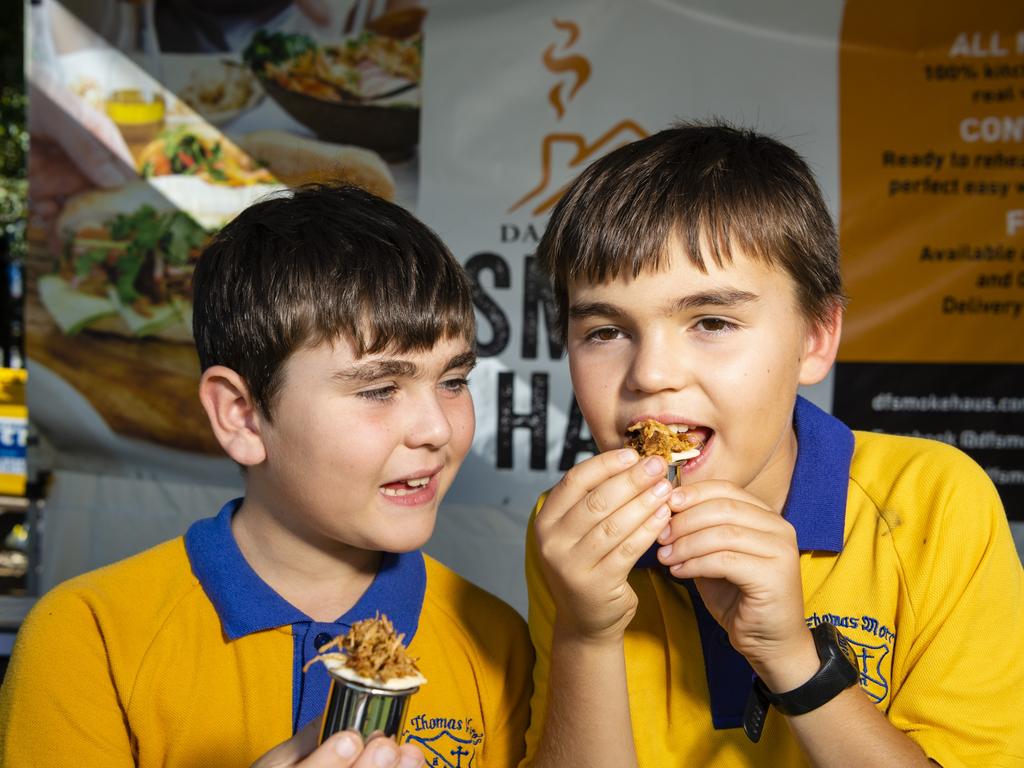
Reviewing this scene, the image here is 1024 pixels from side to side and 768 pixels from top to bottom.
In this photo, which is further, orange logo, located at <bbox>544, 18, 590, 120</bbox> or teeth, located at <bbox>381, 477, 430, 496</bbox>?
orange logo, located at <bbox>544, 18, 590, 120</bbox>

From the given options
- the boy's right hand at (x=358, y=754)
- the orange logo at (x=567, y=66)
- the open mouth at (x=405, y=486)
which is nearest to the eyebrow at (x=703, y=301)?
the open mouth at (x=405, y=486)

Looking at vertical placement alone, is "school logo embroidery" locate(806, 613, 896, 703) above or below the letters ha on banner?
below

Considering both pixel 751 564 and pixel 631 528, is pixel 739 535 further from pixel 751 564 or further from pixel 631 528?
pixel 631 528

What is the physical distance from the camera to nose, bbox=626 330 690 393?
1.65 metres

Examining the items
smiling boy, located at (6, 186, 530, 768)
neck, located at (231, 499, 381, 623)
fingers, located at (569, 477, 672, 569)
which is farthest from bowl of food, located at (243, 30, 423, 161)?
fingers, located at (569, 477, 672, 569)

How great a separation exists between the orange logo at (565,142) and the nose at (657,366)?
8.58 ft

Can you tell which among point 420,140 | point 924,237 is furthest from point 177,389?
point 924,237

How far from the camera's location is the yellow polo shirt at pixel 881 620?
1650 millimetres

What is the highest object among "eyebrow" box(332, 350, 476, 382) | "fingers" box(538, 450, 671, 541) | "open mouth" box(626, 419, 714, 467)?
"eyebrow" box(332, 350, 476, 382)

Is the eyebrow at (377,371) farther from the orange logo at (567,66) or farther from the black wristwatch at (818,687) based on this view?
the orange logo at (567,66)

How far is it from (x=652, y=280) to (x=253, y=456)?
2.60 feet

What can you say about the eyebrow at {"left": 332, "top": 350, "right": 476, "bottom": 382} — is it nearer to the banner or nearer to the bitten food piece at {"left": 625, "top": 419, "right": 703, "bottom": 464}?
the bitten food piece at {"left": 625, "top": 419, "right": 703, "bottom": 464}

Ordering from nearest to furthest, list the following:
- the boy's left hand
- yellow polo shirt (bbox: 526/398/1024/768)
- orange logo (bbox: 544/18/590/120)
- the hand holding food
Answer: the hand holding food, the boy's left hand, yellow polo shirt (bbox: 526/398/1024/768), orange logo (bbox: 544/18/590/120)

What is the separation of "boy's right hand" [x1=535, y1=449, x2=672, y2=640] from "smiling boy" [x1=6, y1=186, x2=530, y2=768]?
0.29 meters
